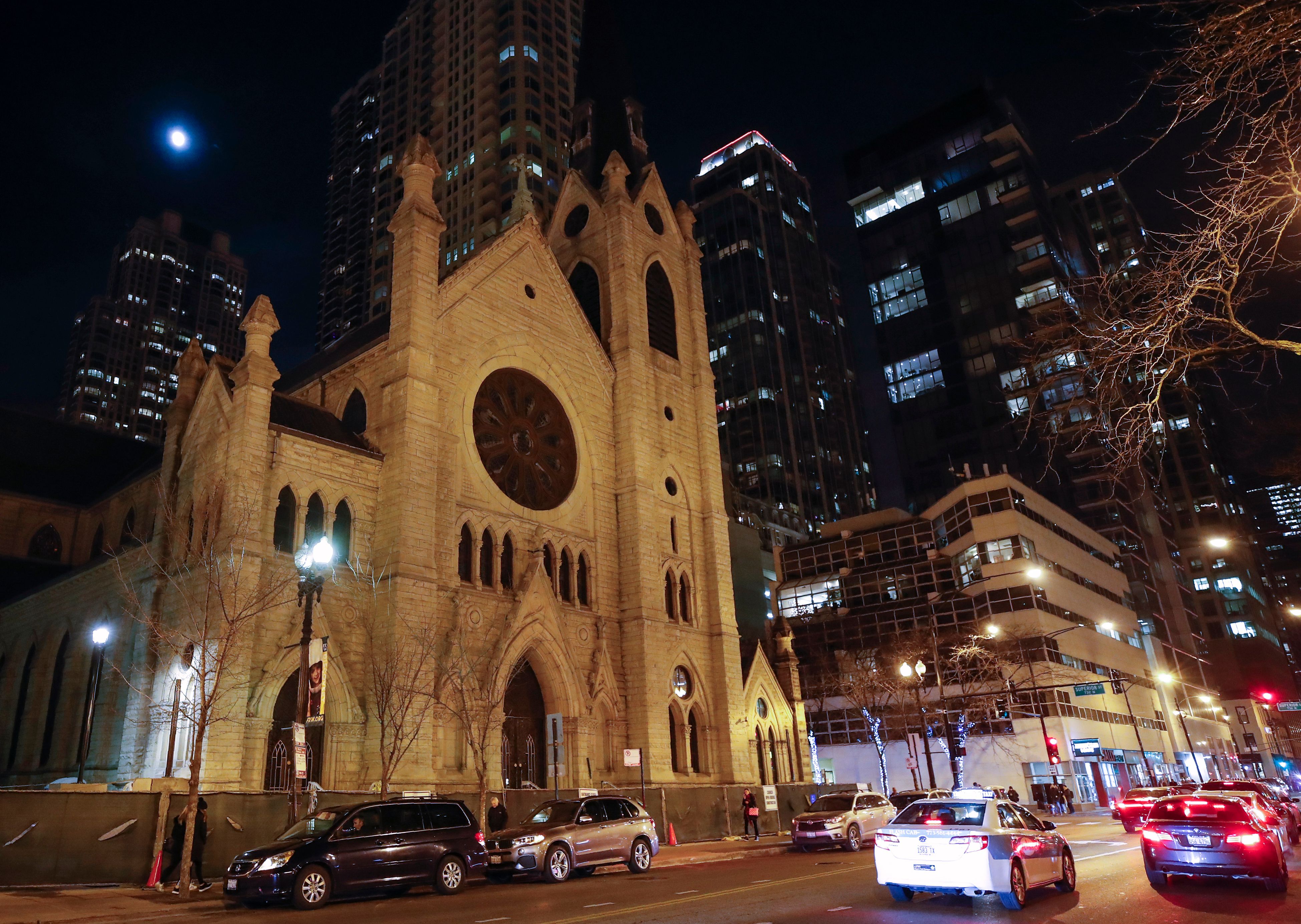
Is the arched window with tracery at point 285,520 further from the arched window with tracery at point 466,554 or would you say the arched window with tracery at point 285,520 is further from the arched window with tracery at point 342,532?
the arched window with tracery at point 466,554

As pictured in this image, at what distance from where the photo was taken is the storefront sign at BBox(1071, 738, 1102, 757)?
58.3 m

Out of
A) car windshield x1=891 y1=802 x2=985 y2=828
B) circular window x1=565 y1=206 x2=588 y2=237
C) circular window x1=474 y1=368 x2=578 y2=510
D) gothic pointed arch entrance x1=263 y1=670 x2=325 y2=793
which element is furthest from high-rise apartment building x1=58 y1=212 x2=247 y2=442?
car windshield x1=891 y1=802 x2=985 y2=828

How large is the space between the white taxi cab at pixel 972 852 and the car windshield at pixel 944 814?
1 centimetres

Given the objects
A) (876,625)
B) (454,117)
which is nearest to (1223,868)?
(876,625)

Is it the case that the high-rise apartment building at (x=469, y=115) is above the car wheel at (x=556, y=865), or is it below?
above

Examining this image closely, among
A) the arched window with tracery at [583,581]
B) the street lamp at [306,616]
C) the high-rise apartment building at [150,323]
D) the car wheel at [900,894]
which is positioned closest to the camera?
the car wheel at [900,894]

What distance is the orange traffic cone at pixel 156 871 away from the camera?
744 inches

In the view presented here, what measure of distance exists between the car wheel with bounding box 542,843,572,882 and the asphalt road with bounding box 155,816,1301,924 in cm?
37

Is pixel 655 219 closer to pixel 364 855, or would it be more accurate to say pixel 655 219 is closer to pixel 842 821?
pixel 842 821

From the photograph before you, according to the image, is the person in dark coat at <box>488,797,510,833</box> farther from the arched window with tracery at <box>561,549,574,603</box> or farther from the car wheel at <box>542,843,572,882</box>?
the arched window with tracery at <box>561,549,574,603</box>

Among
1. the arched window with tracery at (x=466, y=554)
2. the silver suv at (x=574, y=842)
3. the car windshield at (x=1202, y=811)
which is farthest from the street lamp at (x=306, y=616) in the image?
the car windshield at (x=1202, y=811)

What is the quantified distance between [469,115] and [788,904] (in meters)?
103

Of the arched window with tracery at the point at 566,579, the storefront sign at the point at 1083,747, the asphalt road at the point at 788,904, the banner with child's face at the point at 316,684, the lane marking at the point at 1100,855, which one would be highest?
the arched window with tracery at the point at 566,579

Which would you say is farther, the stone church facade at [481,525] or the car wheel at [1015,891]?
the stone church facade at [481,525]
